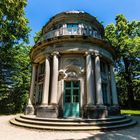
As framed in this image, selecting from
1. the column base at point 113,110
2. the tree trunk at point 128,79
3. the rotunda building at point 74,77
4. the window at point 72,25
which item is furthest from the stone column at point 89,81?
the tree trunk at point 128,79

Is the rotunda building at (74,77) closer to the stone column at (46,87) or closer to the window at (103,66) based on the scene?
the stone column at (46,87)

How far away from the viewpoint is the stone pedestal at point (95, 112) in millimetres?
11199

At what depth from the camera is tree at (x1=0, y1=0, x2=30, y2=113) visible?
642 inches

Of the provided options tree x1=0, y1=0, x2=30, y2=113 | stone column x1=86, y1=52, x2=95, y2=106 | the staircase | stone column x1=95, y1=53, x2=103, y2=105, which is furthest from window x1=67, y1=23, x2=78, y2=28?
the staircase

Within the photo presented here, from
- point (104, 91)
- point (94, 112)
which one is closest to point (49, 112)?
point (94, 112)

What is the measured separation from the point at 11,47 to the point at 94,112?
1541 cm

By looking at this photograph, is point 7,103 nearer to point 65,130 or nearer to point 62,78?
point 62,78

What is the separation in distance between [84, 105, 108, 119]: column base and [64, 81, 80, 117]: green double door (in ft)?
3.40

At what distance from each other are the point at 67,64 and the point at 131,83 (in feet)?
54.1

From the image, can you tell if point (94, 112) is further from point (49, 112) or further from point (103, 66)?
point (103, 66)

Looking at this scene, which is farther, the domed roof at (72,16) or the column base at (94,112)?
the domed roof at (72,16)

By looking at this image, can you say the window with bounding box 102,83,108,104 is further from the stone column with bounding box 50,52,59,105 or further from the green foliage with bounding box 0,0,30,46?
the green foliage with bounding box 0,0,30,46

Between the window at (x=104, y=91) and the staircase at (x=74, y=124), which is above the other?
the window at (x=104, y=91)

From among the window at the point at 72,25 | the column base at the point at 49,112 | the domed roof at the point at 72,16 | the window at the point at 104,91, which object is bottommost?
the column base at the point at 49,112
